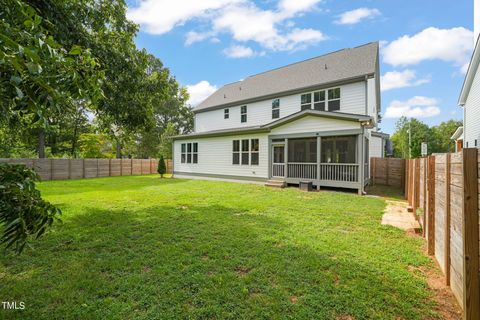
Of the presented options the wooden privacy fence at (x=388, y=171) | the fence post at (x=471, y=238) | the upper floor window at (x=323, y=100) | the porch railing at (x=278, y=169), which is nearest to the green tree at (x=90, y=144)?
the porch railing at (x=278, y=169)

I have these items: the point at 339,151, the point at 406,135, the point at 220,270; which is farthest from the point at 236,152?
the point at 406,135

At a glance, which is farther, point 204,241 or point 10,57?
point 204,241

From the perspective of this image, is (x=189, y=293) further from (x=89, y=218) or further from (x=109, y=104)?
(x=109, y=104)

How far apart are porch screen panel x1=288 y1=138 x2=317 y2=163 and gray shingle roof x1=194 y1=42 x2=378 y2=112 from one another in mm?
3268

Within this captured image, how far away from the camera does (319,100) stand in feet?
43.8

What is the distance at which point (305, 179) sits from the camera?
1178 cm

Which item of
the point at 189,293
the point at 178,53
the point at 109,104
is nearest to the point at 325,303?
the point at 189,293

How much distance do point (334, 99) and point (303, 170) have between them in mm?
4282

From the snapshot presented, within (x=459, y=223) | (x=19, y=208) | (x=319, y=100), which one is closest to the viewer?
(x=19, y=208)

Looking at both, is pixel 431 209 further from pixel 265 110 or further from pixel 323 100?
pixel 265 110

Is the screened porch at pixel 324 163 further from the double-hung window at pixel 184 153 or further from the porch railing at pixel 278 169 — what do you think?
the double-hung window at pixel 184 153

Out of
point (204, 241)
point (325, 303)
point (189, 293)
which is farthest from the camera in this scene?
point (204, 241)

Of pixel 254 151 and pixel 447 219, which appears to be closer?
pixel 447 219

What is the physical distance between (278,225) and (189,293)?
304 centimetres
